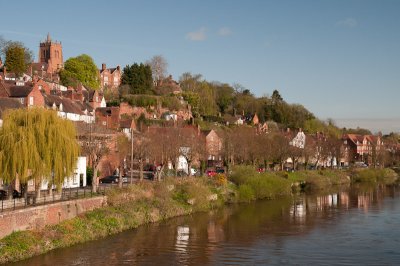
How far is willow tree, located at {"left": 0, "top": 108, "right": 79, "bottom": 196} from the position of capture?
31734mm

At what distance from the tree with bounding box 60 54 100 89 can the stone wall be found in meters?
66.0

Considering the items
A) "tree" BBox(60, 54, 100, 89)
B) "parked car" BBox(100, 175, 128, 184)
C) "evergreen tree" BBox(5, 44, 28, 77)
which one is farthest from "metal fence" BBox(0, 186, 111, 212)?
"tree" BBox(60, 54, 100, 89)

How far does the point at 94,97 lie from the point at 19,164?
51.5 meters

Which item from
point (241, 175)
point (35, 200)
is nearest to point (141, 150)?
point (241, 175)

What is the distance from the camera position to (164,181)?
156 feet

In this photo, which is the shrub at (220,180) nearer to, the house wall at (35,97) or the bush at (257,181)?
the bush at (257,181)

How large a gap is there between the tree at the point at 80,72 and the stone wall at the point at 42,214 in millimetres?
65976

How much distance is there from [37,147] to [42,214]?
436cm

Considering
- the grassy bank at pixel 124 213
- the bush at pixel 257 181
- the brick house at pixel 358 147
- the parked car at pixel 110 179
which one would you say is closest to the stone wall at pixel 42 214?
the grassy bank at pixel 124 213

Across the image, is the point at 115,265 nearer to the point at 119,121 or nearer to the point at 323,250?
the point at 323,250

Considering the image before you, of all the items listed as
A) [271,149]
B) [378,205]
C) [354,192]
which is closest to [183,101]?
[271,149]

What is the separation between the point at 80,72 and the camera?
102062 mm

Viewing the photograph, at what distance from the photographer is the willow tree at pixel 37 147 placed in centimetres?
3173

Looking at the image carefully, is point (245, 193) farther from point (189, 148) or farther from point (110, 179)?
point (110, 179)
